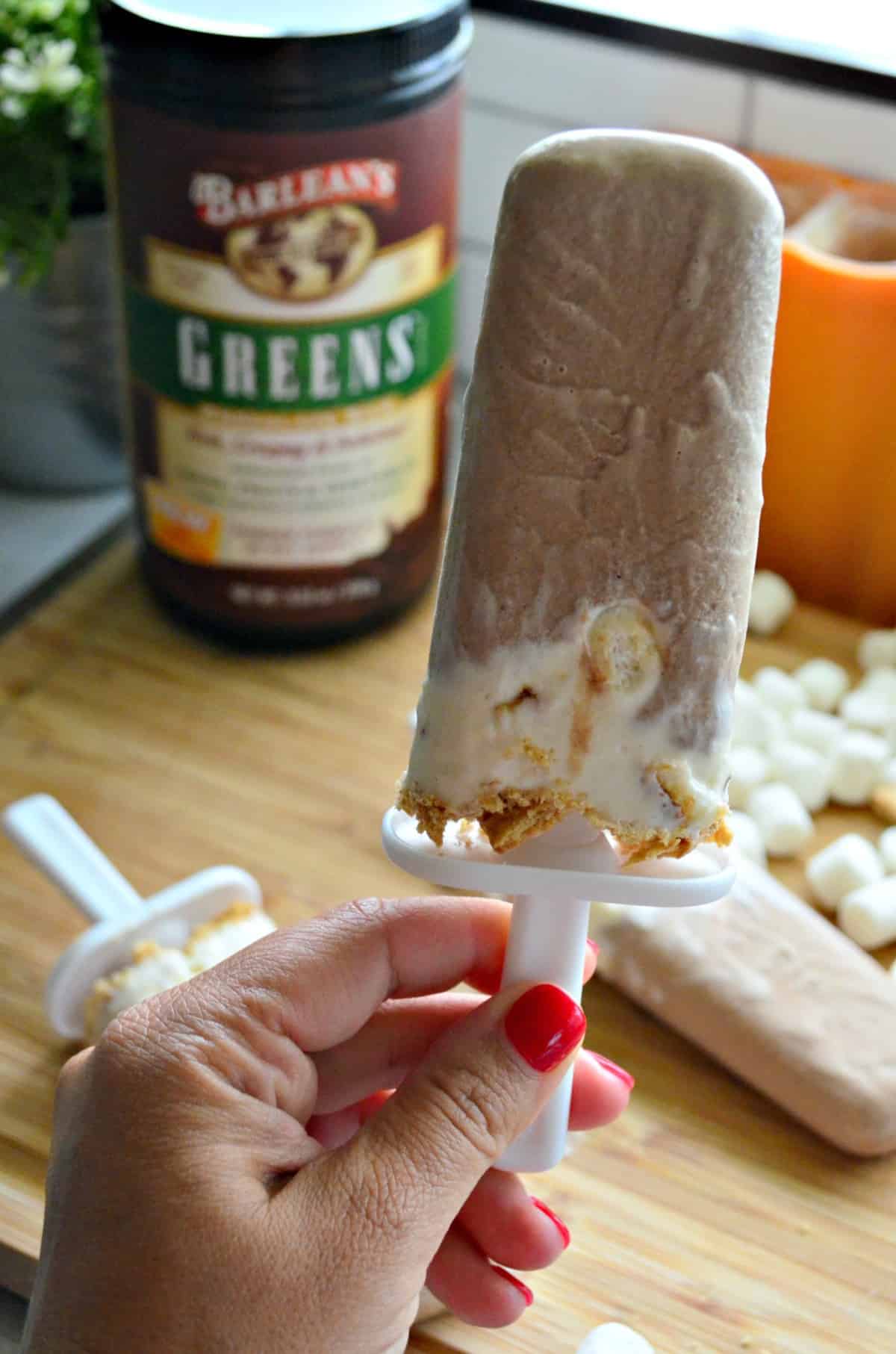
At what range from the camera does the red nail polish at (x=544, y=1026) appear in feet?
2.17

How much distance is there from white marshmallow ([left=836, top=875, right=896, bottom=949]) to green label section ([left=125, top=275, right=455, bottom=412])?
1.58 feet

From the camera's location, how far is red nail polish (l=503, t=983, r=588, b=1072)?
26.1 inches

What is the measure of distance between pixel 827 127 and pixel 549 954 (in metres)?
0.81

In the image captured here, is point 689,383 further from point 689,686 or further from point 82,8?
point 82,8

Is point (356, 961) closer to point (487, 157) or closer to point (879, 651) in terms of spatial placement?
point (879, 651)

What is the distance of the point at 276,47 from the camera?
94cm

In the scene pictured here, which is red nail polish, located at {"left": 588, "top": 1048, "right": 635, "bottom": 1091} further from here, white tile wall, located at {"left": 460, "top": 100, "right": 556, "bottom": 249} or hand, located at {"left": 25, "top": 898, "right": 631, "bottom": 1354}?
white tile wall, located at {"left": 460, "top": 100, "right": 556, "bottom": 249}

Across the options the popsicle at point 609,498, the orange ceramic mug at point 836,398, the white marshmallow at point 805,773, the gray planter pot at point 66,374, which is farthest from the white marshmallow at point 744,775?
the gray planter pot at point 66,374

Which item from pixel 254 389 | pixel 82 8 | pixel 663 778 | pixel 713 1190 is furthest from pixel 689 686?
pixel 82 8

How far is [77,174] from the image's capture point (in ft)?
4.12

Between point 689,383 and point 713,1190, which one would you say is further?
point 713,1190

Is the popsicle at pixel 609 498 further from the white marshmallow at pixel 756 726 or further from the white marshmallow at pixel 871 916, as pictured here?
the white marshmallow at pixel 756 726

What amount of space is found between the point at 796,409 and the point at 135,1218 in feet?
2.75

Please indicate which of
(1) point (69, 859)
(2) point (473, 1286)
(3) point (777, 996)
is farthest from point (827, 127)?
(2) point (473, 1286)
